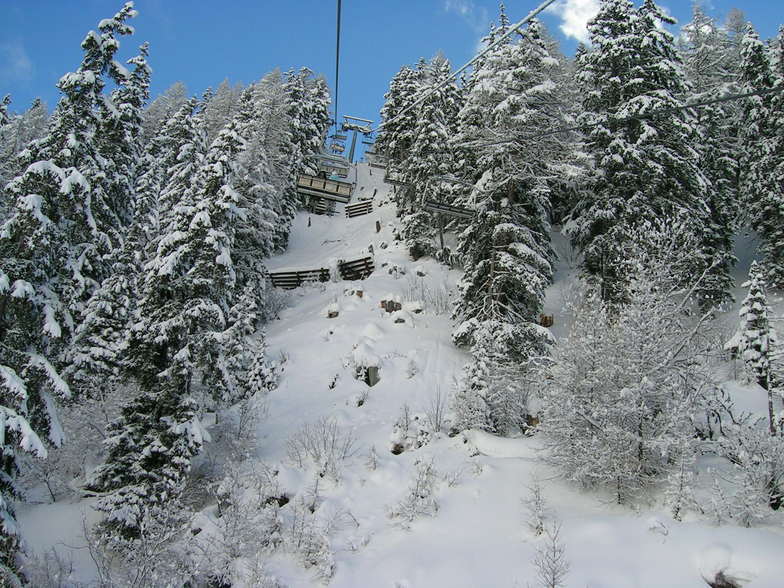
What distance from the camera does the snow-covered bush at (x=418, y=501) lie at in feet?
28.1

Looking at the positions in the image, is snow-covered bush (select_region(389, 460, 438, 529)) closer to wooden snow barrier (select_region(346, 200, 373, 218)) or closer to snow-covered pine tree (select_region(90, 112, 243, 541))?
snow-covered pine tree (select_region(90, 112, 243, 541))

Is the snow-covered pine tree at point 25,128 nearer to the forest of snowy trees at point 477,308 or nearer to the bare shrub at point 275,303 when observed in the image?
the forest of snowy trees at point 477,308

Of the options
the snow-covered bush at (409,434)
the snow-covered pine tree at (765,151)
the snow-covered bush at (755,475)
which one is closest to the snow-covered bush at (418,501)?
the snow-covered bush at (409,434)

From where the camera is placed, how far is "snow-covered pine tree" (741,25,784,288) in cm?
2016

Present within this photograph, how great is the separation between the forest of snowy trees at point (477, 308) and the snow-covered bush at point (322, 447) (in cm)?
15

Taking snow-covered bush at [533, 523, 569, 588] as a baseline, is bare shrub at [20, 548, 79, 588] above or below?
below

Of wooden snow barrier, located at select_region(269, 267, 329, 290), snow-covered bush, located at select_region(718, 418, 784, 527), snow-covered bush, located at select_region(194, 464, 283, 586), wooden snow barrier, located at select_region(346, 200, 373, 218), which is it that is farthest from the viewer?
wooden snow barrier, located at select_region(346, 200, 373, 218)

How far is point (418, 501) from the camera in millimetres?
8805

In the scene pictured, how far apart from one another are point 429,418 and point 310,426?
321cm

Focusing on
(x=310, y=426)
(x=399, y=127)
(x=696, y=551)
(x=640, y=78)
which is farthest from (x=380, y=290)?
(x=399, y=127)

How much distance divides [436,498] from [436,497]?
4cm

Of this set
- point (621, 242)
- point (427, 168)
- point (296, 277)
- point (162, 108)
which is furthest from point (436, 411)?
point (162, 108)

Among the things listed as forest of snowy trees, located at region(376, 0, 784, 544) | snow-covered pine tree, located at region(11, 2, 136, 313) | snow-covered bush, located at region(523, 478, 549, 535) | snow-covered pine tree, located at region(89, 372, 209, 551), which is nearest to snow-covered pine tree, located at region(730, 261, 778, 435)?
forest of snowy trees, located at region(376, 0, 784, 544)

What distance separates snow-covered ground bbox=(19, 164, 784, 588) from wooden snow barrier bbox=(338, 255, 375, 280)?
7092 millimetres
